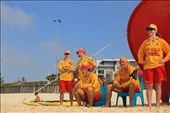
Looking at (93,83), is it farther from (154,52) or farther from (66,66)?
(66,66)

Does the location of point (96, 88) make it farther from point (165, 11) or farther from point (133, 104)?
point (165, 11)

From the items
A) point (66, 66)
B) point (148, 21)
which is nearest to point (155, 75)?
point (148, 21)

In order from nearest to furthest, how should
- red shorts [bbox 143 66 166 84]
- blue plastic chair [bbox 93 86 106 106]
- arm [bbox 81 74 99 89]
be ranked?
1. red shorts [bbox 143 66 166 84]
2. arm [bbox 81 74 99 89]
3. blue plastic chair [bbox 93 86 106 106]

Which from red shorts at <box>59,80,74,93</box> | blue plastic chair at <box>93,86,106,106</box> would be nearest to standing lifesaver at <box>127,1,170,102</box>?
blue plastic chair at <box>93,86,106,106</box>

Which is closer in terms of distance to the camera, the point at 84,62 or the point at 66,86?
the point at 84,62

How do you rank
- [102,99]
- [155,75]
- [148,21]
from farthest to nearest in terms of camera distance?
[148,21] < [102,99] < [155,75]

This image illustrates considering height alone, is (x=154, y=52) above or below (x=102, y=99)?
above

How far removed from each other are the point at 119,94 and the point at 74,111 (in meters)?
1.84

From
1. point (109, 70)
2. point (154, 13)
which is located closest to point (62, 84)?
point (154, 13)

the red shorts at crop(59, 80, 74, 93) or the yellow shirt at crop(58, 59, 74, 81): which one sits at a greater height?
the yellow shirt at crop(58, 59, 74, 81)

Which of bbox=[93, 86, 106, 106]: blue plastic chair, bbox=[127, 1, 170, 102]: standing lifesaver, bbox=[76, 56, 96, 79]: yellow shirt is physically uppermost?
bbox=[127, 1, 170, 102]: standing lifesaver

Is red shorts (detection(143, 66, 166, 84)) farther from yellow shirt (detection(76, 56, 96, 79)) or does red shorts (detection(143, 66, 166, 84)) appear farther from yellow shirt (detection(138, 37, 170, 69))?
yellow shirt (detection(76, 56, 96, 79))

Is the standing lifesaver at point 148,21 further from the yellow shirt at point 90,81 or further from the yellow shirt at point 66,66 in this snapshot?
the yellow shirt at point 66,66

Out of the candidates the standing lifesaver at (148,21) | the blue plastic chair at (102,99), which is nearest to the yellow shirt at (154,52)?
the standing lifesaver at (148,21)
